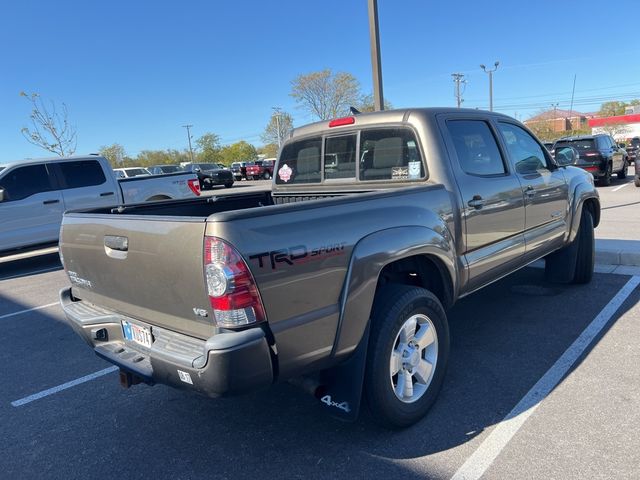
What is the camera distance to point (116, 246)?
106 inches

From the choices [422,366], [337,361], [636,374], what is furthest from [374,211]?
[636,374]

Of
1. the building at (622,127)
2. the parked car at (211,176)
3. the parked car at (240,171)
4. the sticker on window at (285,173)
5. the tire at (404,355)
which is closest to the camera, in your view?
the tire at (404,355)

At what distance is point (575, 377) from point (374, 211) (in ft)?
6.67

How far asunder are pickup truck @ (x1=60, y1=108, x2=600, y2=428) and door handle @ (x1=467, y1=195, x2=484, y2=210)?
0.04 feet

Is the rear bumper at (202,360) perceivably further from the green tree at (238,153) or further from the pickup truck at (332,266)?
the green tree at (238,153)

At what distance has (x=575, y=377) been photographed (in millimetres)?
3525

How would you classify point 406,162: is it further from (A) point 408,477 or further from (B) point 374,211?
(A) point 408,477

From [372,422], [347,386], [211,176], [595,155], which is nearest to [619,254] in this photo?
[372,422]

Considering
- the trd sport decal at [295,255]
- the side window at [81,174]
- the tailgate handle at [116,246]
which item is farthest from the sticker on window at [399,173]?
the side window at [81,174]

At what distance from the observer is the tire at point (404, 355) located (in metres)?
2.78

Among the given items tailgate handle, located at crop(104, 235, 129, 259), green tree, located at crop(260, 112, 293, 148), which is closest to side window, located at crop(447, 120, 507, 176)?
tailgate handle, located at crop(104, 235, 129, 259)

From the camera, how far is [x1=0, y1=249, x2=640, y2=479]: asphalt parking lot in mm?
2701

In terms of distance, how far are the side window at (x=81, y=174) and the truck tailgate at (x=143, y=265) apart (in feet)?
23.7

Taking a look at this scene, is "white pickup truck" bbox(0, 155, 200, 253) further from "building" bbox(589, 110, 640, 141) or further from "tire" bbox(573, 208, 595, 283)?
"building" bbox(589, 110, 640, 141)
